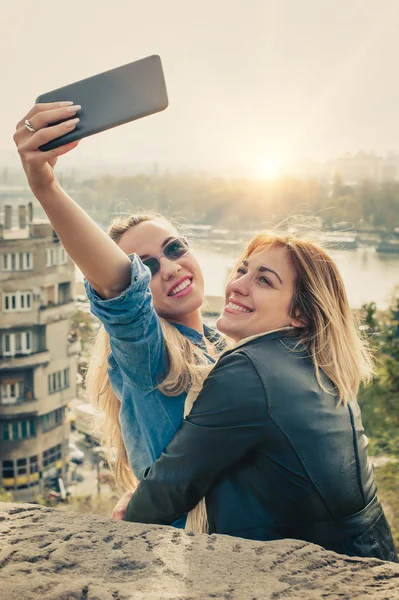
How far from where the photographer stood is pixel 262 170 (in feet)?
78.5

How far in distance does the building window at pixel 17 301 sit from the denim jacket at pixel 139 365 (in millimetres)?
20137

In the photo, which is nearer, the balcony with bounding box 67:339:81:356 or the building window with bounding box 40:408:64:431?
the building window with bounding box 40:408:64:431

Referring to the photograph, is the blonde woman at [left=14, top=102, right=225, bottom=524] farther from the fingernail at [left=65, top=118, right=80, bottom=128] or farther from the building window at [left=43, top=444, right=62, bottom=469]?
the building window at [left=43, top=444, right=62, bottom=469]

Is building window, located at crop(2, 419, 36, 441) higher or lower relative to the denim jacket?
lower

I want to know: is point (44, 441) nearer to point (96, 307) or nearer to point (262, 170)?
point (262, 170)

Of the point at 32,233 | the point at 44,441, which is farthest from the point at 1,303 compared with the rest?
the point at 44,441

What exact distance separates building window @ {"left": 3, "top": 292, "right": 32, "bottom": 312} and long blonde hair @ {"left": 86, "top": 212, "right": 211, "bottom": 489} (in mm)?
19789

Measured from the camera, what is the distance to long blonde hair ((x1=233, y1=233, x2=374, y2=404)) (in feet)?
4.93

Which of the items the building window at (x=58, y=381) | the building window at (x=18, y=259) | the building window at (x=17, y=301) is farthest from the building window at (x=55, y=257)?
the building window at (x=58, y=381)

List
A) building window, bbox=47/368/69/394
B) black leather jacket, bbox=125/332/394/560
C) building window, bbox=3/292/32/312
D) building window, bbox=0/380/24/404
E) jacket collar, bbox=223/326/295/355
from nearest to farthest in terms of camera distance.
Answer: black leather jacket, bbox=125/332/394/560 → jacket collar, bbox=223/326/295/355 → building window, bbox=3/292/32/312 → building window, bbox=0/380/24/404 → building window, bbox=47/368/69/394

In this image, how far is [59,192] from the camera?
137cm

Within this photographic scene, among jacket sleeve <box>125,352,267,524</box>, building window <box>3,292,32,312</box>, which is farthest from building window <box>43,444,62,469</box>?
jacket sleeve <box>125,352,267,524</box>

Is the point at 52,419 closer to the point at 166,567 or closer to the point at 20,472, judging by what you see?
the point at 20,472

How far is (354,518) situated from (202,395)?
13.0 inches
